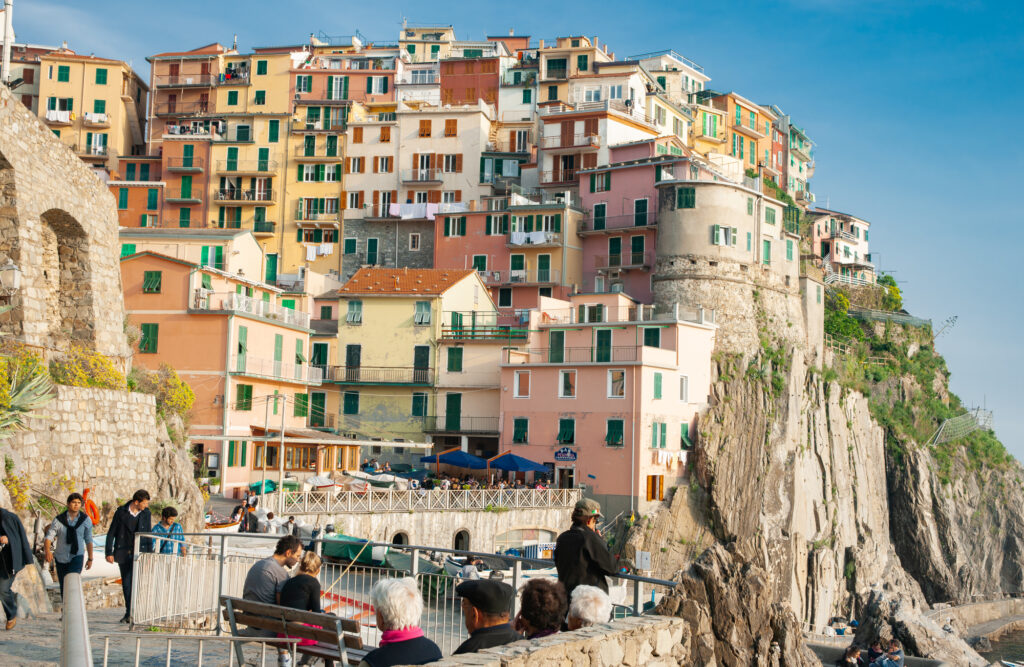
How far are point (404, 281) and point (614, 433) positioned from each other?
13548 millimetres

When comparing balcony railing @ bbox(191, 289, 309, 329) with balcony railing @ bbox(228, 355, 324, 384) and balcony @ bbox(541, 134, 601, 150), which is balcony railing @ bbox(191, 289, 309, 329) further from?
balcony @ bbox(541, 134, 601, 150)

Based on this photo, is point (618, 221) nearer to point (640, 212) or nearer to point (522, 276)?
point (640, 212)

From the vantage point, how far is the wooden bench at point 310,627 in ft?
24.8

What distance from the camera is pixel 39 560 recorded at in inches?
614

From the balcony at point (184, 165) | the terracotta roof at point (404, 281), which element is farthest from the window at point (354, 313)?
the balcony at point (184, 165)

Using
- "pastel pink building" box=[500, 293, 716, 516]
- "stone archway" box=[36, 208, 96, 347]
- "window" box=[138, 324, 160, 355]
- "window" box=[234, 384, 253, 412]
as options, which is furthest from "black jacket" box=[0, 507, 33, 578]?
"pastel pink building" box=[500, 293, 716, 516]

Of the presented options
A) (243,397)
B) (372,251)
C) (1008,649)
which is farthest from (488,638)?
(372,251)

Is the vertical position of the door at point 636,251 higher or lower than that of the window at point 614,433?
higher

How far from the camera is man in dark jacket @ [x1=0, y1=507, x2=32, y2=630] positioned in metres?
10.5

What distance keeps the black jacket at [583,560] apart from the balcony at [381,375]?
41.4 meters

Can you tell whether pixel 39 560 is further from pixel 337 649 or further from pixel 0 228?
pixel 337 649

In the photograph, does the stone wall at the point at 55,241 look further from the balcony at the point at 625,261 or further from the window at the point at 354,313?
the balcony at the point at 625,261

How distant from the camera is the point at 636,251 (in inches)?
2114

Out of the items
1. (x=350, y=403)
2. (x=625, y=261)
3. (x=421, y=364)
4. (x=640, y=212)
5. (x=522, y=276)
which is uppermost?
(x=640, y=212)
